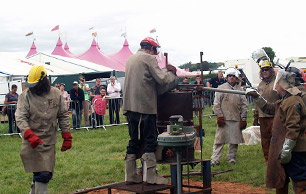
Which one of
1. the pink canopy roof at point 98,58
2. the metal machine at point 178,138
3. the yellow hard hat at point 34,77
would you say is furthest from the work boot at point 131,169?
the pink canopy roof at point 98,58

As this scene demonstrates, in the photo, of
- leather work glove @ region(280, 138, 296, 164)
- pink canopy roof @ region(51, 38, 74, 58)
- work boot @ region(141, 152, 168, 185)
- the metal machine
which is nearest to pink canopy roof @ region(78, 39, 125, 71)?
pink canopy roof @ region(51, 38, 74, 58)

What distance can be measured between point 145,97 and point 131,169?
1.11 metres

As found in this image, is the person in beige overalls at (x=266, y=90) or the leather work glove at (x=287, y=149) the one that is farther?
the person in beige overalls at (x=266, y=90)

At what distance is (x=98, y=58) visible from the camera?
37094mm

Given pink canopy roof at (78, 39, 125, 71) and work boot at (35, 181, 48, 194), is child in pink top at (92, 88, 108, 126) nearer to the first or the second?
work boot at (35, 181, 48, 194)

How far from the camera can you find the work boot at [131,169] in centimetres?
750

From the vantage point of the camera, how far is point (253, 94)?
7250 mm

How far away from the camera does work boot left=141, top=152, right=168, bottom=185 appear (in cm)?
722

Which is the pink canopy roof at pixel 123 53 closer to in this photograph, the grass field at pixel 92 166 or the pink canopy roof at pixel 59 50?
the pink canopy roof at pixel 59 50

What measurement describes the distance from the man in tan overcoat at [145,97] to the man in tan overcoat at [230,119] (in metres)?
3.76

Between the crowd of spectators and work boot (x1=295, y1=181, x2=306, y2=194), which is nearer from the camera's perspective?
work boot (x1=295, y1=181, x2=306, y2=194)

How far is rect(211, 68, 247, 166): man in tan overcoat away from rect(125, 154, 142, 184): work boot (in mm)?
3595

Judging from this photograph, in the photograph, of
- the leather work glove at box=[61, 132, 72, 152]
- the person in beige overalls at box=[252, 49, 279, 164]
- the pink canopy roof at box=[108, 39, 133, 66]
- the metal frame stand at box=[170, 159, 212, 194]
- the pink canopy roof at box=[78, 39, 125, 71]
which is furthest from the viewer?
the pink canopy roof at box=[108, 39, 133, 66]

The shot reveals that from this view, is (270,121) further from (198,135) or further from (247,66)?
(247,66)
